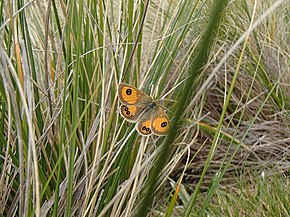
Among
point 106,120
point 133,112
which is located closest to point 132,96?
point 133,112

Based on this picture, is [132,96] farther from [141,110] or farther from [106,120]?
[106,120]

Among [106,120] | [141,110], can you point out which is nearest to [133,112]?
[141,110]

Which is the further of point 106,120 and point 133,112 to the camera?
point 106,120

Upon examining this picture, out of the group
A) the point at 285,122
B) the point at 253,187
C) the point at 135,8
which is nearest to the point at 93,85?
the point at 135,8

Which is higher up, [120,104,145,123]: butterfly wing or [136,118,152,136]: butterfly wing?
[120,104,145,123]: butterfly wing

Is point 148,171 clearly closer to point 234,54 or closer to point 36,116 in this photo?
point 36,116
